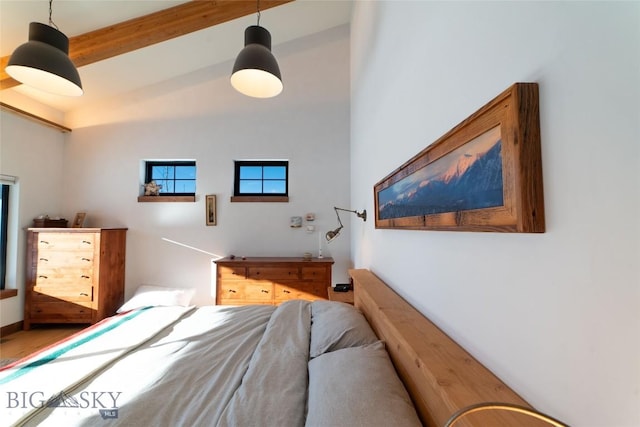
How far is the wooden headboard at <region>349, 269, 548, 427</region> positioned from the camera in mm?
538

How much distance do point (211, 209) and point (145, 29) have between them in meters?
2.04

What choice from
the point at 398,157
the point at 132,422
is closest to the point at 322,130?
the point at 398,157

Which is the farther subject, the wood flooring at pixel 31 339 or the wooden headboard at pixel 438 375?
the wood flooring at pixel 31 339

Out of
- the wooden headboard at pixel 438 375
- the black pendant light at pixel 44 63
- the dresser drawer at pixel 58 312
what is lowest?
the dresser drawer at pixel 58 312

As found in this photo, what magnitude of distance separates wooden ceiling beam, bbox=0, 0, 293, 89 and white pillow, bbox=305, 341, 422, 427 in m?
3.28

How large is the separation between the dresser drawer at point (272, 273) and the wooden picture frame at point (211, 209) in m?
0.97

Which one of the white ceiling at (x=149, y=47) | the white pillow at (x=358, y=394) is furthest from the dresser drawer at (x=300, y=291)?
the white ceiling at (x=149, y=47)

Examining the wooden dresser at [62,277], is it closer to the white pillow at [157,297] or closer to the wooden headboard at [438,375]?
the white pillow at [157,297]

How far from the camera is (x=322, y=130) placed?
3541 millimetres

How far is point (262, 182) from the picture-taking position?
362 centimetres

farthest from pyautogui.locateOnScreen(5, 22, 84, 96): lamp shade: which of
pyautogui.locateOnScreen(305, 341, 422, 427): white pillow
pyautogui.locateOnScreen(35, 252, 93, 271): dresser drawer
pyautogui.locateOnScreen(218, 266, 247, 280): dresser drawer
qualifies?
pyautogui.locateOnScreen(305, 341, 422, 427): white pillow

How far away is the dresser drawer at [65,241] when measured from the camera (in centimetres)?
294

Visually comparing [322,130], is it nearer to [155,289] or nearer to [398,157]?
[398,157]

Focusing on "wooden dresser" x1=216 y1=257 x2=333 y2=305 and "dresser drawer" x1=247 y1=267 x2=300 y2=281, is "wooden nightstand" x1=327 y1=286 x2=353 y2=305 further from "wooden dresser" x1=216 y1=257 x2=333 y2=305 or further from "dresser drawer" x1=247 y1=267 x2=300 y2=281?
"dresser drawer" x1=247 y1=267 x2=300 y2=281
